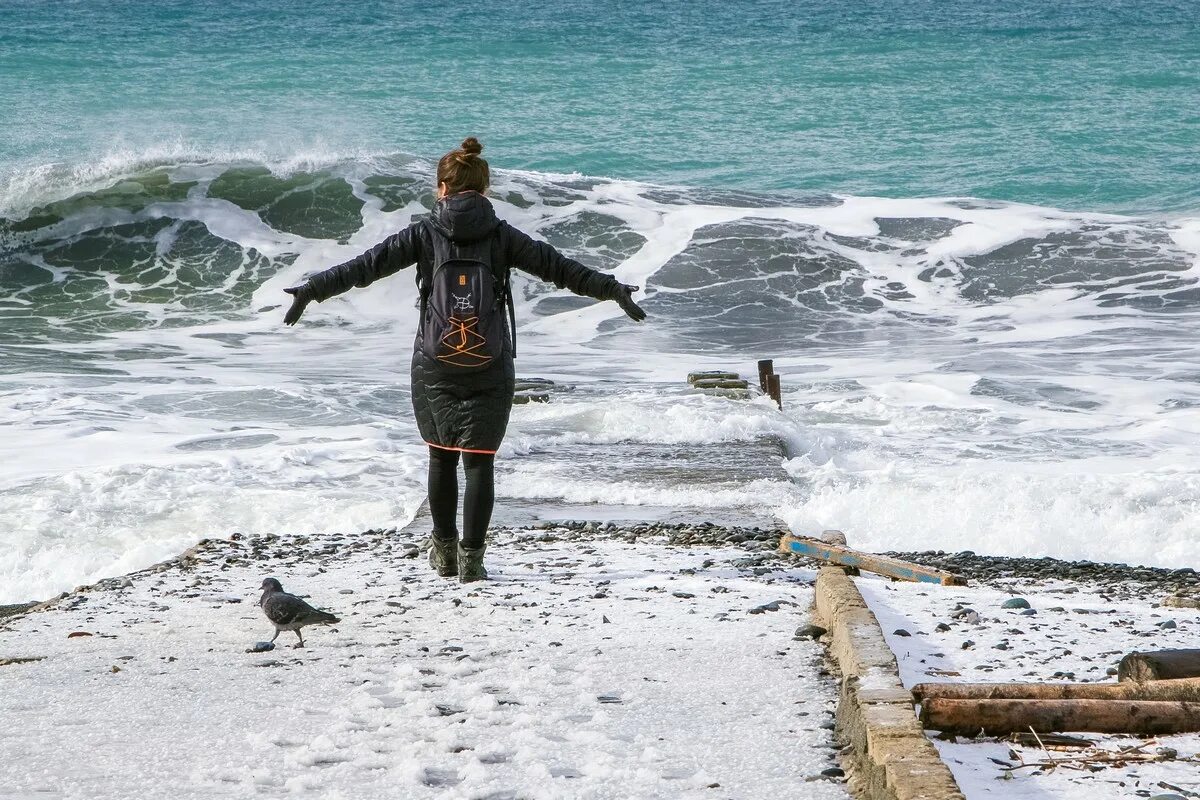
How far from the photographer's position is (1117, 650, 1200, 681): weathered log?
3.39 meters

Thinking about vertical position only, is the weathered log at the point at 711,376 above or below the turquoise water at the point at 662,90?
below

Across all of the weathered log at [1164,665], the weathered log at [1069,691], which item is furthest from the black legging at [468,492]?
the weathered log at [1164,665]

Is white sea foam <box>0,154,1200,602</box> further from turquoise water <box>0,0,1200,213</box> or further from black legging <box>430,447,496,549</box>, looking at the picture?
turquoise water <box>0,0,1200,213</box>

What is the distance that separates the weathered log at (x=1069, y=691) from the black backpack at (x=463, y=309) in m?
2.36

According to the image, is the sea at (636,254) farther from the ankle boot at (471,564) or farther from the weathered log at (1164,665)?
the weathered log at (1164,665)

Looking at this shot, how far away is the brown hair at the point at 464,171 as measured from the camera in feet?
16.5

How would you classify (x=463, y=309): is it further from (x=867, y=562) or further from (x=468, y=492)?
(x=867, y=562)

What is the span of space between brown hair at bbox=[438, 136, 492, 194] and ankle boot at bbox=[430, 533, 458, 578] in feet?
4.78

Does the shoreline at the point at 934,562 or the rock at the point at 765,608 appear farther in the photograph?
the shoreline at the point at 934,562

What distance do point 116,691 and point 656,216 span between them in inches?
874

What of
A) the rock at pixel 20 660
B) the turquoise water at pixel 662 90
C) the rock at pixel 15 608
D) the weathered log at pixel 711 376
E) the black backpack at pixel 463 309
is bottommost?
the rock at pixel 15 608

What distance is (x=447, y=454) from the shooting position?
17.3 ft

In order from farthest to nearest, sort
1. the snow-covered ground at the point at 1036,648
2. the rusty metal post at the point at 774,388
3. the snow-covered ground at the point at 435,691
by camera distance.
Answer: the rusty metal post at the point at 774,388
the snow-covered ground at the point at 435,691
the snow-covered ground at the point at 1036,648

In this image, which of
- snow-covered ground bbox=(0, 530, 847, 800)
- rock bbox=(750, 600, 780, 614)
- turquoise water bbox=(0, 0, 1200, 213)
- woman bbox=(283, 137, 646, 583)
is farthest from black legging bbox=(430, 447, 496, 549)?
turquoise water bbox=(0, 0, 1200, 213)
